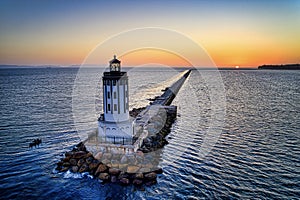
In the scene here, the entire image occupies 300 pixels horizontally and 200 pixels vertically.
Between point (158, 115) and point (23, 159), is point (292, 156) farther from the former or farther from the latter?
point (23, 159)

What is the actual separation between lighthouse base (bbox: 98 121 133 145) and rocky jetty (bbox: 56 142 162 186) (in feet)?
5.90

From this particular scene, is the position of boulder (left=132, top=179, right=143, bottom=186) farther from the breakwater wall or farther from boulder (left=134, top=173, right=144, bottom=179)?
boulder (left=134, top=173, right=144, bottom=179)

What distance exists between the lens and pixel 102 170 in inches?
691

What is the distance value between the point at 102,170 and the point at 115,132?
368cm

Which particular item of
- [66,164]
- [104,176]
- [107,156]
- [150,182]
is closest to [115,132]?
[107,156]

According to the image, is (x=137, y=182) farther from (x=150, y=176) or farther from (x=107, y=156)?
(x=107, y=156)

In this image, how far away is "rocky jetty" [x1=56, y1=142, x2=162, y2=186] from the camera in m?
16.7

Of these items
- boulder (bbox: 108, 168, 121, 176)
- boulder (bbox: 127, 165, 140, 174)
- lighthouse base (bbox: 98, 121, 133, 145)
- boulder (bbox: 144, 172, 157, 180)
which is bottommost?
boulder (bbox: 144, 172, 157, 180)

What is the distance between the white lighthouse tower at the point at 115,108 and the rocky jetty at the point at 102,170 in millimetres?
2190

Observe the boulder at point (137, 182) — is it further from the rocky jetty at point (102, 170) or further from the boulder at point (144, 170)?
the boulder at point (144, 170)

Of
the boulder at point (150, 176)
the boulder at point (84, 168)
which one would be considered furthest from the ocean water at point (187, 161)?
the boulder at point (150, 176)

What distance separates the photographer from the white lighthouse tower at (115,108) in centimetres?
1989

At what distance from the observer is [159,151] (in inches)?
878

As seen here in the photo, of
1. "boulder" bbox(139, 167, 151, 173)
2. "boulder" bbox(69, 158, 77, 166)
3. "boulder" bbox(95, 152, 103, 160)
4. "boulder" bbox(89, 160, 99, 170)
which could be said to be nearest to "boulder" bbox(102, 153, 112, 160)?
"boulder" bbox(95, 152, 103, 160)
